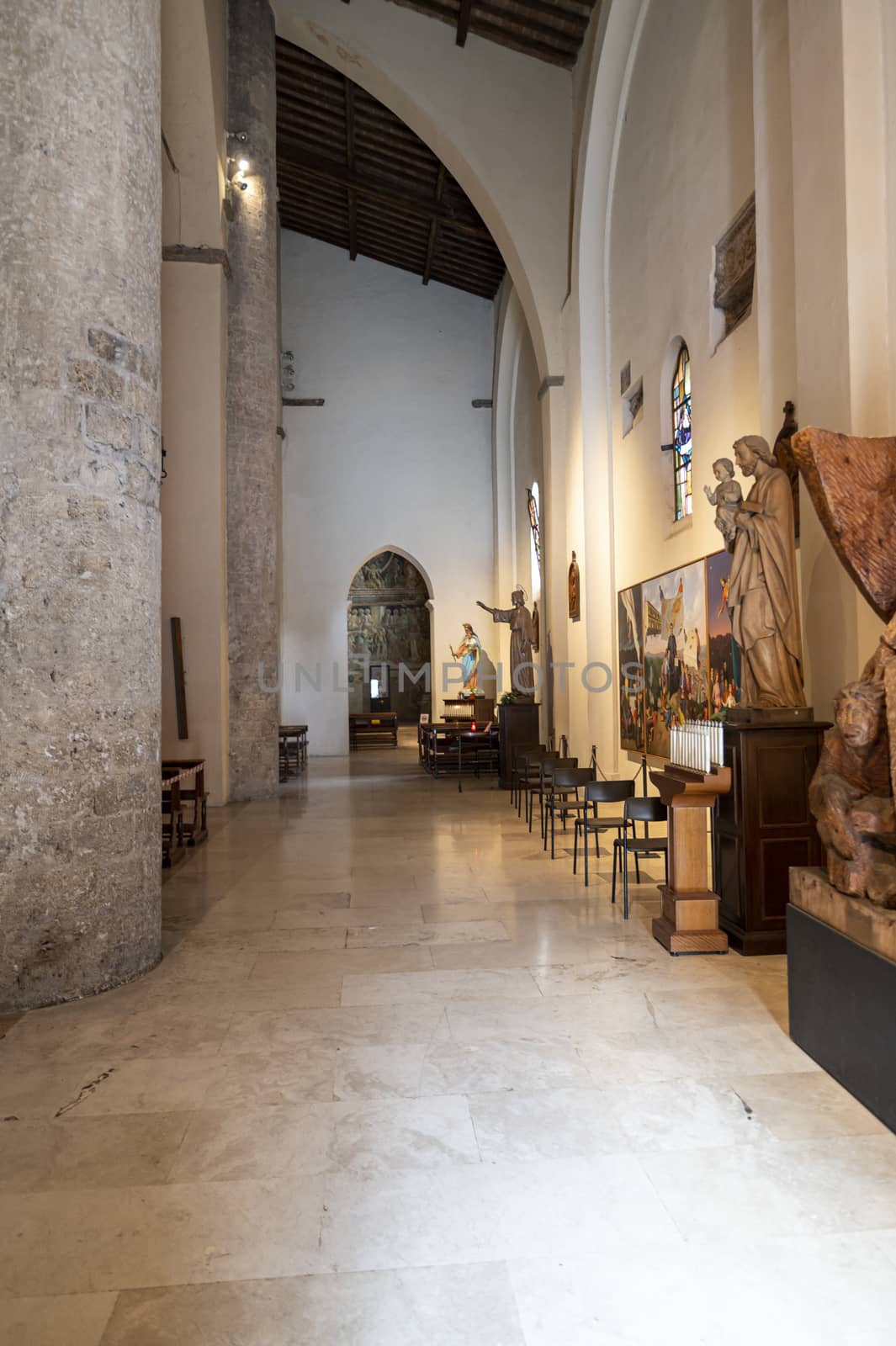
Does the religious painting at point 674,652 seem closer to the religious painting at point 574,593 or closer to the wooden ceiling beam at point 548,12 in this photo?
the religious painting at point 574,593

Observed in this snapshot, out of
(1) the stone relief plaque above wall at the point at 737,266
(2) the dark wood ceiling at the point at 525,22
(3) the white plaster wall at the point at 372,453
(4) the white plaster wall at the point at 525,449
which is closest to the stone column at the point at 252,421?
(2) the dark wood ceiling at the point at 525,22

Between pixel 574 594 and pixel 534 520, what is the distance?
5028 millimetres

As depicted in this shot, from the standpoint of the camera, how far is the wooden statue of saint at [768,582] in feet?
16.1

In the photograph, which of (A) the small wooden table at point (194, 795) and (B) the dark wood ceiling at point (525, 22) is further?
(B) the dark wood ceiling at point (525, 22)

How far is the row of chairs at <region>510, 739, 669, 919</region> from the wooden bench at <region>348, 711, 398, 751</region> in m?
8.86

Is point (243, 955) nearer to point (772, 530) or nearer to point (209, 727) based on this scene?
point (772, 530)

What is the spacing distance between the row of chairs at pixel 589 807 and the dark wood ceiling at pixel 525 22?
29.3 ft

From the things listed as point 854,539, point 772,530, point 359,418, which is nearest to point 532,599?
point 359,418

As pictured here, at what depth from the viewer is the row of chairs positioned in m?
5.75

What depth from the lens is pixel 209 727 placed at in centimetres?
1076

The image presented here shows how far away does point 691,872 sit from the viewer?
195 inches

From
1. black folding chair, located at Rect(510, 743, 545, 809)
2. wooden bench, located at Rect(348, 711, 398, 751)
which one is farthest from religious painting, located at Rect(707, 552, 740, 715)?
wooden bench, located at Rect(348, 711, 398, 751)

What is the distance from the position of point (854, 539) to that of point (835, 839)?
3.65 feet

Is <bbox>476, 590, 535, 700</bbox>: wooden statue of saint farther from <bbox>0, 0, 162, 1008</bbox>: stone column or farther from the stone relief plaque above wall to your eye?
<bbox>0, 0, 162, 1008</bbox>: stone column
